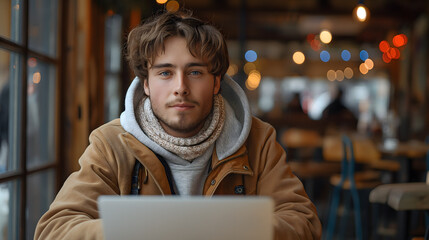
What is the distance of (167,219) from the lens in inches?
35.1

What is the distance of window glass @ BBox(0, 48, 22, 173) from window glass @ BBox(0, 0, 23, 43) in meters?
0.09

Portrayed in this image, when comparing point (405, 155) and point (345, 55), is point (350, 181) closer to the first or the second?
point (405, 155)

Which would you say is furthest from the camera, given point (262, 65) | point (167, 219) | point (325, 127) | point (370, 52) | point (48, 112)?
point (262, 65)

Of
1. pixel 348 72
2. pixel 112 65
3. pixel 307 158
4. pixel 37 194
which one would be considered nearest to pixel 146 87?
pixel 37 194

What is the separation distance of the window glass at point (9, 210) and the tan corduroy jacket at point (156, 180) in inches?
40.6

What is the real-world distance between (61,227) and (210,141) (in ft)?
1.72

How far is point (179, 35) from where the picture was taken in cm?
152

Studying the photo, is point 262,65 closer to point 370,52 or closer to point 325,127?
point 370,52

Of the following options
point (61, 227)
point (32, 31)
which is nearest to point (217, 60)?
point (61, 227)

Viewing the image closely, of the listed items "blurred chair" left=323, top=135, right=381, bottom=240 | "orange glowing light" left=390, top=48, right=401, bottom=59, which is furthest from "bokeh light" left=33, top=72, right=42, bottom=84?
"orange glowing light" left=390, top=48, right=401, bottom=59

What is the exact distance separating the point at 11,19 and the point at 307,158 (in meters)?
5.22

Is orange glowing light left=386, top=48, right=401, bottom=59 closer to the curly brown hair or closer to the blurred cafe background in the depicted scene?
the blurred cafe background

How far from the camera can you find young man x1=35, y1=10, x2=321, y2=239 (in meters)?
1.47

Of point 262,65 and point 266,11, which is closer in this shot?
point 266,11
